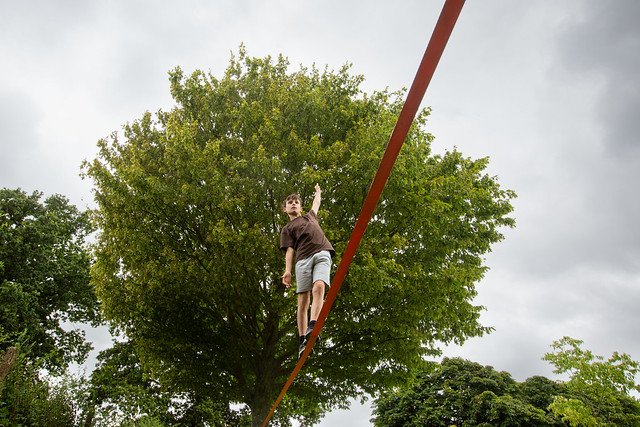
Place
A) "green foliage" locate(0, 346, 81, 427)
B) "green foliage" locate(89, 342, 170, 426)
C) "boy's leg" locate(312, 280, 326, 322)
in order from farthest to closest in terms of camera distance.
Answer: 1. "green foliage" locate(89, 342, 170, 426)
2. "green foliage" locate(0, 346, 81, 427)
3. "boy's leg" locate(312, 280, 326, 322)

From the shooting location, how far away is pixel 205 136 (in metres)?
12.4

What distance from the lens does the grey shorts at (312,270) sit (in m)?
4.34

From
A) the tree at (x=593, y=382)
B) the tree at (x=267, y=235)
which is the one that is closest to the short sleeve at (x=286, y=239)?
the tree at (x=267, y=235)

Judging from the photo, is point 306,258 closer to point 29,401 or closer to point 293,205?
point 293,205

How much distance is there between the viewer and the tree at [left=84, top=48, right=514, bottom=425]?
1055cm

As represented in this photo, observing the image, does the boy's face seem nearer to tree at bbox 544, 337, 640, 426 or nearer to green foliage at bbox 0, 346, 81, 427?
green foliage at bbox 0, 346, 81, 427

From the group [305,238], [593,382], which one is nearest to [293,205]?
[305,238]

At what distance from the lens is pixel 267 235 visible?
1079 centimetres

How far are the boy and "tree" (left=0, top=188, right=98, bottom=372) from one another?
66.9 feet

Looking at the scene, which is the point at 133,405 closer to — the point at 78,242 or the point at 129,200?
the point at 129,200

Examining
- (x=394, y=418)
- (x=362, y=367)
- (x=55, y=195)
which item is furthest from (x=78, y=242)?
(x=394, y=418)

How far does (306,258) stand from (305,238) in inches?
8.5

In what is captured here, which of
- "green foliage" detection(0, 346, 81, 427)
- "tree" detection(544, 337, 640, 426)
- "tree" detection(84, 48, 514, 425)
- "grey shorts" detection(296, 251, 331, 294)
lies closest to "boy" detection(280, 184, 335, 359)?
"grey shorts" detection(296, 251, 331, 294)

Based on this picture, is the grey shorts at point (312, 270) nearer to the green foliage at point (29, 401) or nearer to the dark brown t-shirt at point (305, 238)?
the dark brown t-shirt at point (305, 238)
